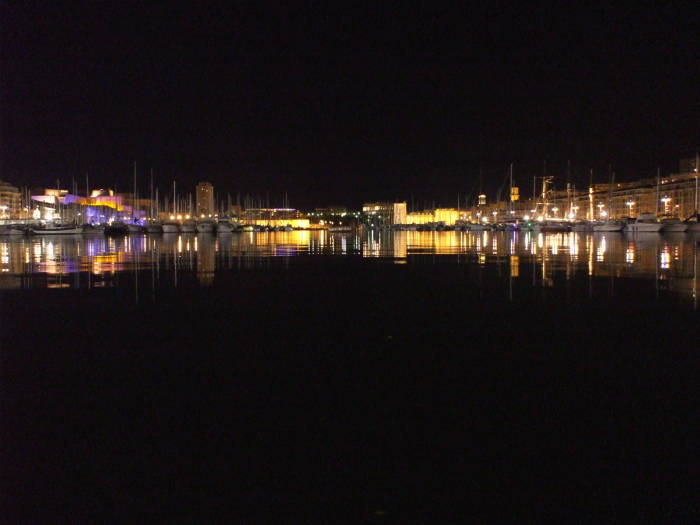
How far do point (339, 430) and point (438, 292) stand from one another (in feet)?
26.8

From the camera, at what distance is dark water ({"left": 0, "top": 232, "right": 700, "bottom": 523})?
11.7 ft

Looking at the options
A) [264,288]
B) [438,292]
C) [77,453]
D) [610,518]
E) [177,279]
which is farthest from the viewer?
[177,279]

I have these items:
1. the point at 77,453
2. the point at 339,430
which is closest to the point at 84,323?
the point at 77,453

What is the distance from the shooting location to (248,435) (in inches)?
175

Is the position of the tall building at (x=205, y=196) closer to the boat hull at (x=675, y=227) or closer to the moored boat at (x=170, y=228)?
the moored boat at (x=170, y=228)

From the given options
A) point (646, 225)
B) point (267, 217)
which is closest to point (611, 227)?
point (646, 225)

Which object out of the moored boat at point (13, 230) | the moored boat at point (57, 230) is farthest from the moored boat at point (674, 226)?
the moored boat at point (13, 230)

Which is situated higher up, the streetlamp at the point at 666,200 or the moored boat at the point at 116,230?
the streetlamp at the point at 666,200

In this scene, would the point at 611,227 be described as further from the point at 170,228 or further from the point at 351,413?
the point at 351,413

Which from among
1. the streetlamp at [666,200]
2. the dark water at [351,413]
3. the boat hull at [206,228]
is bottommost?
the dark water at [351,413]

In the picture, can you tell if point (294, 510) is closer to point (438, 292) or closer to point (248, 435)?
point (248, 435)

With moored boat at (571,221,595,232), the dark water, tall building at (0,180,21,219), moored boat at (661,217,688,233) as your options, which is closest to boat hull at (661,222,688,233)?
moored boat at (661,217,688,233)

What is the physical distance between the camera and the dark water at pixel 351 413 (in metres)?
3.57

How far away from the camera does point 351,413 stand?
486cm
